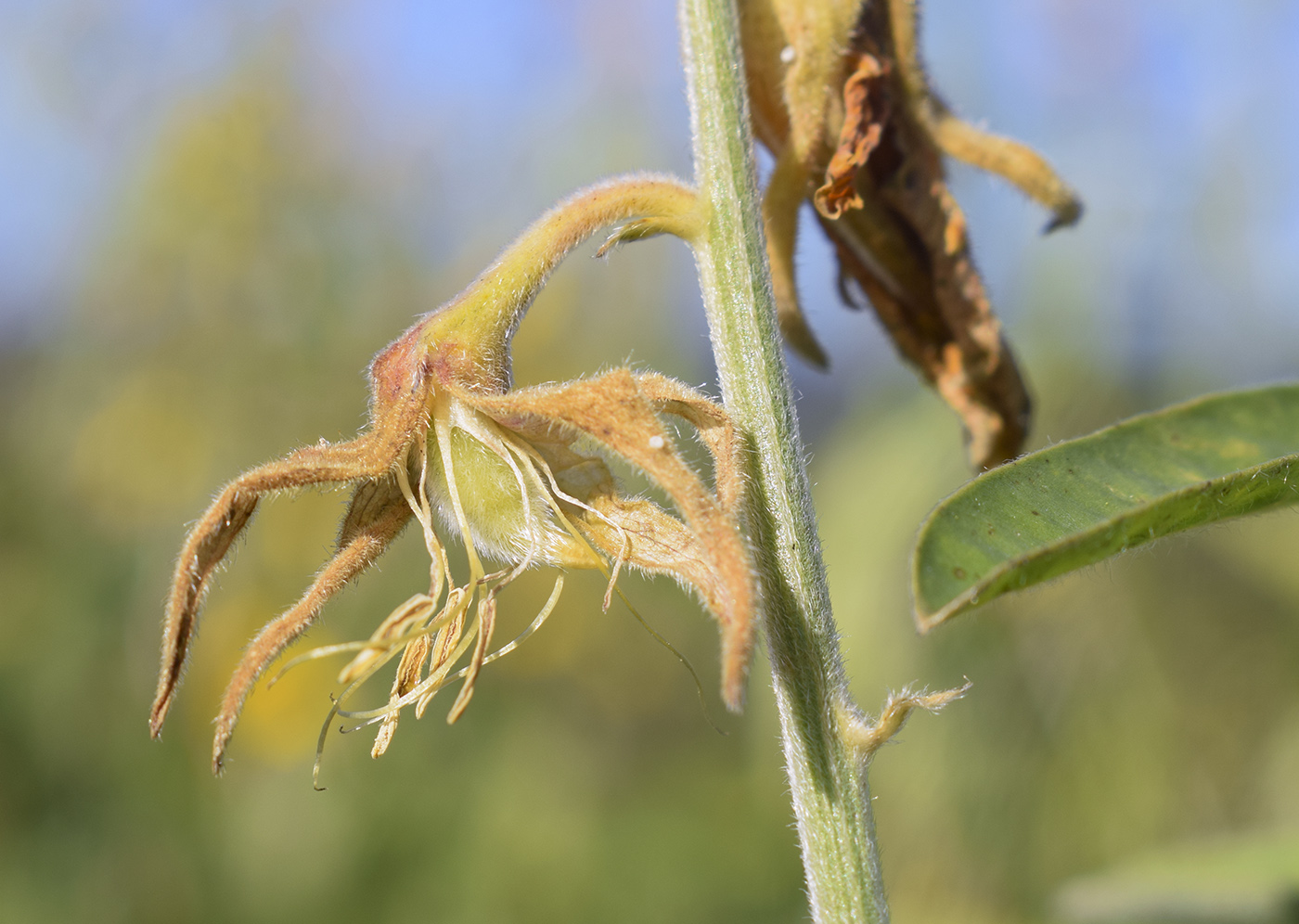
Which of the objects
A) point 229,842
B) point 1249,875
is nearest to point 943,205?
point 1249,875

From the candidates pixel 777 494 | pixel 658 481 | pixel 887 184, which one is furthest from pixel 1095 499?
pixel 887 184

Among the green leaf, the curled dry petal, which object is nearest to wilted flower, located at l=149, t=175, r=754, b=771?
the curled dry petal

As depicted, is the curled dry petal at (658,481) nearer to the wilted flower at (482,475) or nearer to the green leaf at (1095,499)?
the wilted flower at (482,475)

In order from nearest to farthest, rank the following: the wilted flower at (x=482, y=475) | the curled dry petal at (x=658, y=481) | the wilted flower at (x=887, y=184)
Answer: the curled dry petal at (x=658, y=481)
the wilted flower at (x=482, y=475)
the wilted flower at (x=887, y=184)

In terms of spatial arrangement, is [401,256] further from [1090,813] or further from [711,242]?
[711,242]

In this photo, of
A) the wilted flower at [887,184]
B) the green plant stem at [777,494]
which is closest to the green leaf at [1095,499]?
the green plant stem at [777,494]

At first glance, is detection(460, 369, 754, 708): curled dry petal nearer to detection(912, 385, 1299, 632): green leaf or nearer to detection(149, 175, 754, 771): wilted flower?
detection(149, 175, 754, 771): wilted flower
